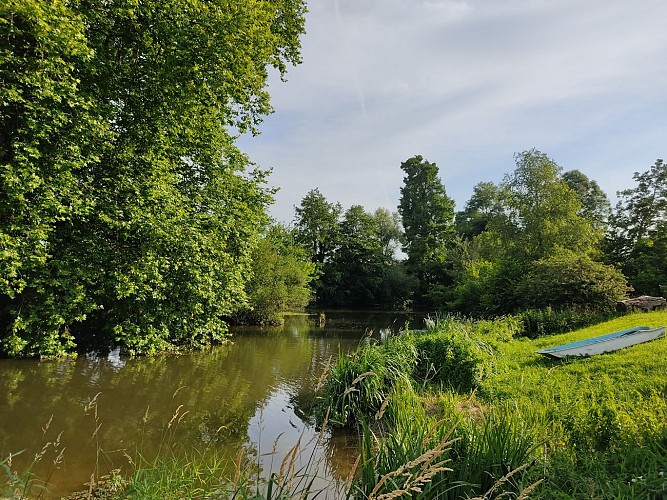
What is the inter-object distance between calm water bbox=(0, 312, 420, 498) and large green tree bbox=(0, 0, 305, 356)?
3.54 feet

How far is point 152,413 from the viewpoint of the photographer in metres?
7.56

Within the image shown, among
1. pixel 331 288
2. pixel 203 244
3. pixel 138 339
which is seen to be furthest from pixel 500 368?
pixel 331 288

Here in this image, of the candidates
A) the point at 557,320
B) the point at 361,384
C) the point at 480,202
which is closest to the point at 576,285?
the point at 557,320

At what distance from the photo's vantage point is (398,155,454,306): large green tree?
155 ft

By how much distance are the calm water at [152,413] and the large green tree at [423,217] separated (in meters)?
35.7

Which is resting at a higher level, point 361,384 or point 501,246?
point 501,246

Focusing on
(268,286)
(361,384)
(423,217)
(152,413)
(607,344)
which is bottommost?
(152,413)

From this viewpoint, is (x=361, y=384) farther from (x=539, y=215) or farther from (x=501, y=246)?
(x=501, y=246)

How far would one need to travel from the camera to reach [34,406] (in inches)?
293

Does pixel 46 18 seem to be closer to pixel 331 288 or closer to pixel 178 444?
pixel 178 444

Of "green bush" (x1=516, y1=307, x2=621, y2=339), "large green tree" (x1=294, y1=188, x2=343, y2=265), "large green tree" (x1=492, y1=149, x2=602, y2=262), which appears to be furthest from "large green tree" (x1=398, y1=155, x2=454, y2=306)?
"green bush" (x1=516, y1=307, x2=621, y2=339)

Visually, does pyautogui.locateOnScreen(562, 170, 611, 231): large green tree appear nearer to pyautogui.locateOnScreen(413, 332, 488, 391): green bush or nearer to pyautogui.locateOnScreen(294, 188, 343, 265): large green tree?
pyautogui.locateOnScreen(294, 188, 343, 265): large green tree

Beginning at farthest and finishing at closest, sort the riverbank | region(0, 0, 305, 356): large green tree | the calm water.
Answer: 1. region(0, 0, 305, 356): large green tree
2. the calm water
3. the riverbank

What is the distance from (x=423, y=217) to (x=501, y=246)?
20101 millimetres
